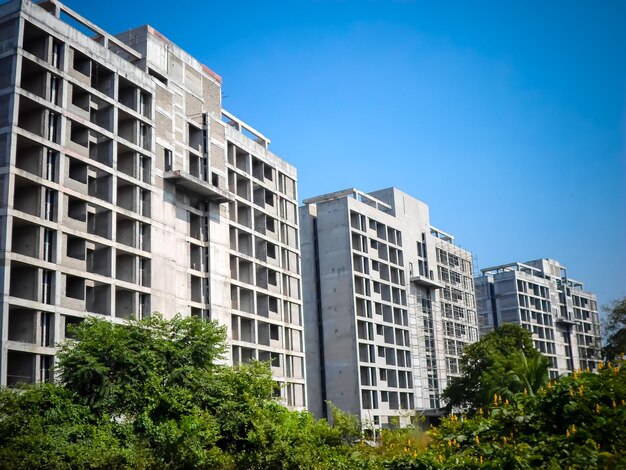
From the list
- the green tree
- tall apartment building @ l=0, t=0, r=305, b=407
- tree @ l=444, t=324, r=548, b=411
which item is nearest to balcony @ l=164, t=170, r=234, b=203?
tall apartment building @ l=0, t=0, r=305, b=407

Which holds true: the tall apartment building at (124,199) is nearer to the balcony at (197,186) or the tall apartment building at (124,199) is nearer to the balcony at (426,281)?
the balcony at (197,186)

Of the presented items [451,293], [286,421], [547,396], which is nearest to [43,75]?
[286,421]

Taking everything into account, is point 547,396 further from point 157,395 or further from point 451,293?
point 451,293

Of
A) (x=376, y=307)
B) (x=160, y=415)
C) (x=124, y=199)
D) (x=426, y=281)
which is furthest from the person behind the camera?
(x=426, y=281)

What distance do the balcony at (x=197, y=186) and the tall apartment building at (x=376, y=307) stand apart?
71.1 feet

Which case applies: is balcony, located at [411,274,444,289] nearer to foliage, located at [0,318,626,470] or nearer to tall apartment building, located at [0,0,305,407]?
tall apartment building, located at [0,0,305,407]

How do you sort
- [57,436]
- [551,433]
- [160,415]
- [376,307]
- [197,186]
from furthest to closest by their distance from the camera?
1. [376,307]
2. [197,186]
3. [160,415]
4. [57,436]
5. [551,433]

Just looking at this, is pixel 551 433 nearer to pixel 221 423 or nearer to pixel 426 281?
pixel 221 423

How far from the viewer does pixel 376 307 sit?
77.8 m

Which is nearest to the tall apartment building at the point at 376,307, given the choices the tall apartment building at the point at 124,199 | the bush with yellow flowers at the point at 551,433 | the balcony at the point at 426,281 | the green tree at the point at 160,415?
the balcony at the point at 426,281

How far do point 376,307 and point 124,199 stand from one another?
122 ft

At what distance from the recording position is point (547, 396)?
44.5ft

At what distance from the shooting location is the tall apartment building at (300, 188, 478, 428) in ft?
238

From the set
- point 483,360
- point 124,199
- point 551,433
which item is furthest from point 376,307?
point 551,433
